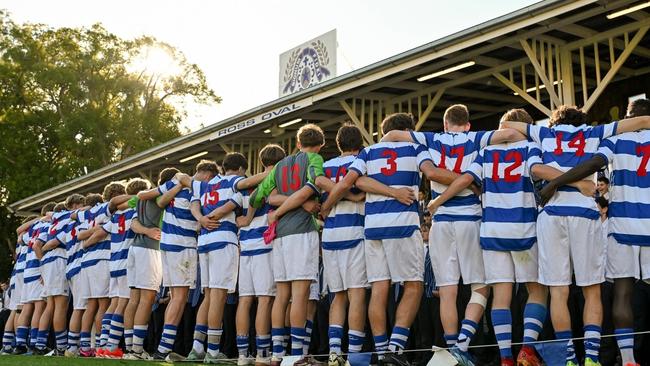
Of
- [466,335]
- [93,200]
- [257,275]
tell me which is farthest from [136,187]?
[466,335]

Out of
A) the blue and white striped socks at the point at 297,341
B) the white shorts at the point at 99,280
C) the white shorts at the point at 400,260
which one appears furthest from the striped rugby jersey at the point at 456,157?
the white shorts at the point at 99,280

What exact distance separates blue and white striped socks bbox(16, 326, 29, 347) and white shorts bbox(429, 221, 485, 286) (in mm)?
7426

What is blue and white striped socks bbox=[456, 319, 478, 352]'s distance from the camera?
5.05 metres

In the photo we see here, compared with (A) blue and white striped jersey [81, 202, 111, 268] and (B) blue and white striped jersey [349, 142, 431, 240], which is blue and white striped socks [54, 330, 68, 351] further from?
(B) blue and white striped jersey [349, 142, 431, 240]

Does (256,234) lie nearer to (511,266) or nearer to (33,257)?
(511,266)

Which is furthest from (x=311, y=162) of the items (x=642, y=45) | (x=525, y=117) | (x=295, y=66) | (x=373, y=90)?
(x=295, y=66)

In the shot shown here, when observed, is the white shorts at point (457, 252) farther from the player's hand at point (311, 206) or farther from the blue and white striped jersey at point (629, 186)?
the player's hand at point (311, 206)

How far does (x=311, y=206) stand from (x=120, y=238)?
3.45 m

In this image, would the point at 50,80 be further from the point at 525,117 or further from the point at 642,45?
the point at 525,117

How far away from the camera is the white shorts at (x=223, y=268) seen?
23.2ft

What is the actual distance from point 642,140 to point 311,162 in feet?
8.88

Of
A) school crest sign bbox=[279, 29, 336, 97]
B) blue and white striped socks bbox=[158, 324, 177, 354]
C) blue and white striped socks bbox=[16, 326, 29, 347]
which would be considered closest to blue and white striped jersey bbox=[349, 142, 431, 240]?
blue and white striped socks bbox=[158, 324, 177, 354]

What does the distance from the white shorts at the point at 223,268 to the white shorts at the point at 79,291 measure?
2780 mm

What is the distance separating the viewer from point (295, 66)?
23.0m
